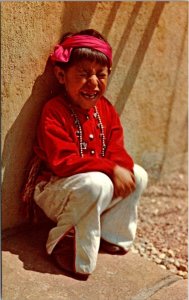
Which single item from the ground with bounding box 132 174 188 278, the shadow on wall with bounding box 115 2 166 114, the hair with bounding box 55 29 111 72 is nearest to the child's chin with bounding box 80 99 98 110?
the hair with bounding box 55 29 111 72

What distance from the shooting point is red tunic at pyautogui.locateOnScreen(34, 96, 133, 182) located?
279 cm

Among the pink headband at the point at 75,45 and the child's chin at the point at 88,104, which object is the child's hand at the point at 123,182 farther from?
the pink headband at the point at 75,45

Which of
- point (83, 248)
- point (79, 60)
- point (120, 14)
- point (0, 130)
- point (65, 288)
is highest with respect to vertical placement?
point (120, 14)

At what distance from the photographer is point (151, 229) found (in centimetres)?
358

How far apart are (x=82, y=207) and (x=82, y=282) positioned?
44cm

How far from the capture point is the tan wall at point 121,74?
2842 mm

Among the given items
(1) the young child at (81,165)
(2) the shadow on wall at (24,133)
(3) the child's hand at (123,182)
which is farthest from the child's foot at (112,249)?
(2) the shadow on wall at (24,133)

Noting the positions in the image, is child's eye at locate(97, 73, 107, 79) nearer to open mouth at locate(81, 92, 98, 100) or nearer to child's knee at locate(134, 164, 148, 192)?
open mouth at locate(81, 92, 98, 100)

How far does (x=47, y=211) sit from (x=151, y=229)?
37.2 inches

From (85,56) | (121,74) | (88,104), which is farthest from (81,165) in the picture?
(121,74)

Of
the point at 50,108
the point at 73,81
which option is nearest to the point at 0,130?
the point at 50,108

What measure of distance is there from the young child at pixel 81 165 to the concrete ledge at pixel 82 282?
0.09 metres

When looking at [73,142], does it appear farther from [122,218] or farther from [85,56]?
[122,218]

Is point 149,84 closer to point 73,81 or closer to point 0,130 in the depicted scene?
point 73,81
